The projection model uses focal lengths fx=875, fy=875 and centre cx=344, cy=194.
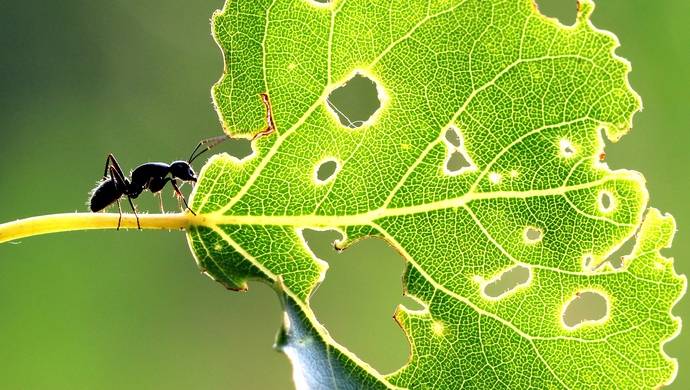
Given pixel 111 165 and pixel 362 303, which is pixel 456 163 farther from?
pixel 362 303

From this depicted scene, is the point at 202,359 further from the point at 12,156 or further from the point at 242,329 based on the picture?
the point at 12,156

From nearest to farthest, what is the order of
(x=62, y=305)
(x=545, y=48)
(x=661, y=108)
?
(x=545, y=48) < (x=62, y=305) < (x=661, y=108)

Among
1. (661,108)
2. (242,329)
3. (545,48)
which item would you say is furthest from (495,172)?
(661,108)

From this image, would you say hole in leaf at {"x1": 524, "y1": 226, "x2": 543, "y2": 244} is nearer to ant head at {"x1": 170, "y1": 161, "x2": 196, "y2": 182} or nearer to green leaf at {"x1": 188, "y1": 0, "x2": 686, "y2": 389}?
green leaf at {"x1": 188, "y1": 0, "x2": 686, "y2": 389}

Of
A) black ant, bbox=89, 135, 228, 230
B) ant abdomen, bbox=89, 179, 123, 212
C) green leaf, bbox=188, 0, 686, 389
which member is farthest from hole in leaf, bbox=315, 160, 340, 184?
ant abdomen, bbox=89, 179, 123, 212

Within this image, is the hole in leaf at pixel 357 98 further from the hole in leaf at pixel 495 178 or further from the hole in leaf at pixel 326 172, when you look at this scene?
the hole in leaf at pixel 495 178

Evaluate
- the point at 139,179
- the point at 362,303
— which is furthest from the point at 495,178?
the point at 362,303
